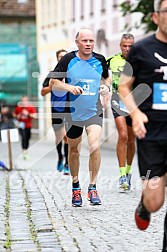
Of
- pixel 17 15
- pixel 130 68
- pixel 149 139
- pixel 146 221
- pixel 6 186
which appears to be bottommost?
pixel 17 15

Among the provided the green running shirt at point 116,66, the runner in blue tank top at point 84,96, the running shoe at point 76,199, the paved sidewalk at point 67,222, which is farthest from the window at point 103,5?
the running shoe at point 76,199

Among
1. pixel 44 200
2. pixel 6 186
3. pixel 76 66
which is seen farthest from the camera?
pixel 6 186

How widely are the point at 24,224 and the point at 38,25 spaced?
44.9 m

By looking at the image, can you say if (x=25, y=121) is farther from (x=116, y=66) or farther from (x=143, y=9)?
(x=116, y=66)

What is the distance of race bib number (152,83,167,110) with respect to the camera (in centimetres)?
620

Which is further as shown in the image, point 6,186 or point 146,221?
point 6,186

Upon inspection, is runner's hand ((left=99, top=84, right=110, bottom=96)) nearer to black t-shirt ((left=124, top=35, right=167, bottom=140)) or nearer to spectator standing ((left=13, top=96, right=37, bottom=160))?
black t-shirt ((left=124, top=35, right=167, bottom=140))

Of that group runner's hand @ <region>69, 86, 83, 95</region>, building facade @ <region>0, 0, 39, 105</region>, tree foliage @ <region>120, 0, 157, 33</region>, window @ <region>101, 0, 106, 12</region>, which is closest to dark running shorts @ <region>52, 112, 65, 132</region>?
runner's hand @ <region>69, 86, 83, 95</region>

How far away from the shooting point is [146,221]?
6.24m

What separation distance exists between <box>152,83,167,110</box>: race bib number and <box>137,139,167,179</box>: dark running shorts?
241 millimetres

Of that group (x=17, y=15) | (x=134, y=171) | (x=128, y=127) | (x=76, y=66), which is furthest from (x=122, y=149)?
(x=17, y=15)

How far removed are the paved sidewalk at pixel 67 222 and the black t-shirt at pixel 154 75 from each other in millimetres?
1023

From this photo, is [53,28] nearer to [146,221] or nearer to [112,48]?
[112,48]

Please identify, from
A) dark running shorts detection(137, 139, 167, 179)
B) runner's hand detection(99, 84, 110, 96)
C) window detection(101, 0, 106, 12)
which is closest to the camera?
dark running shorts detection(137, 139, 167, 179)
